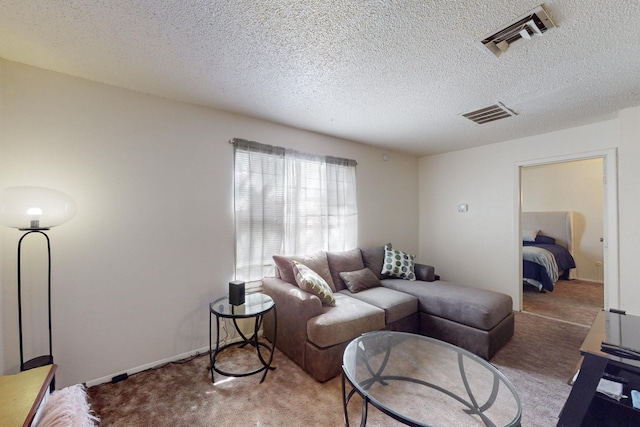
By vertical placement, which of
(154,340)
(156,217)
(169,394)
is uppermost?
(156,217)

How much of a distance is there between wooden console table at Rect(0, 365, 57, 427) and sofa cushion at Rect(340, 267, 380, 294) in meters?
2.39

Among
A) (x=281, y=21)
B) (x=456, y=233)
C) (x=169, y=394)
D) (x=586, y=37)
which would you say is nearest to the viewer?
(x=281, y=21)

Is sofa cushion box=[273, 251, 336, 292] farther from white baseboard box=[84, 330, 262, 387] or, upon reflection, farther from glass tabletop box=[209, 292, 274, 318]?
white baseboard box=[84, 330, 262, 387]

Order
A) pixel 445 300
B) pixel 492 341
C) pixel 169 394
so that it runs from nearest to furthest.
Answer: pixel 169 394
pixel 492 341
pixel 445 300

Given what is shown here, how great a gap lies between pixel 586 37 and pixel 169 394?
3579mm

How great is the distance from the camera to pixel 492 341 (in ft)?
7.77

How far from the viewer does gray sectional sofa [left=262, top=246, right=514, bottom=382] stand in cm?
211

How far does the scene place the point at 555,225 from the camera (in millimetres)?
5480

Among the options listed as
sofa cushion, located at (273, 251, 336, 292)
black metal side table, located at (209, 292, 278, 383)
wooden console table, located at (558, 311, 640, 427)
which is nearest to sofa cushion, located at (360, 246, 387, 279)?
sofa cushion, located at (273, 251, 336, 292)

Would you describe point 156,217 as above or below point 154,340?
above

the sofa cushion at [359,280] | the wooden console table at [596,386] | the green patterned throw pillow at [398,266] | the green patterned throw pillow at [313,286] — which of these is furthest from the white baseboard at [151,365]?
the wooden console table at [596,386]

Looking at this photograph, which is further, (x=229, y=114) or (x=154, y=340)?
(x=229, y=114)

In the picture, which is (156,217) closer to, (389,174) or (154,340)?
(154,340)

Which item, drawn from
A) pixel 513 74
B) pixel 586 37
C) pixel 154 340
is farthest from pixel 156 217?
pixel 586 37
